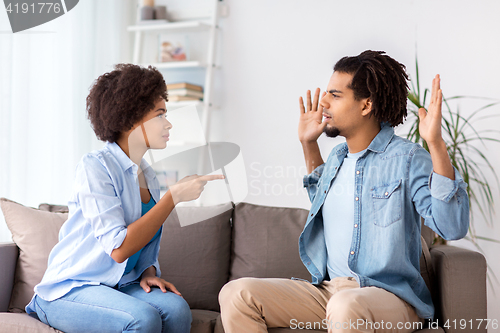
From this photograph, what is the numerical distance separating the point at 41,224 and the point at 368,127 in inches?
52.2

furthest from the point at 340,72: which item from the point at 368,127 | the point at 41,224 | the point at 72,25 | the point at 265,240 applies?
the point at 72,25

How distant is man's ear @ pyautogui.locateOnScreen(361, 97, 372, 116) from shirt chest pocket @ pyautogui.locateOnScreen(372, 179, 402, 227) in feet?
0.89

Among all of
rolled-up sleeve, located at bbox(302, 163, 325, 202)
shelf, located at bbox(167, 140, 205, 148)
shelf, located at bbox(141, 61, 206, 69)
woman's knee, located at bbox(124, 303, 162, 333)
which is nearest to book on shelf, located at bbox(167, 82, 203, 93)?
shelf, located at bbox(141, 61, 206, 69)

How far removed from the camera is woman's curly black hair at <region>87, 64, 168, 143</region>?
1.49 metres

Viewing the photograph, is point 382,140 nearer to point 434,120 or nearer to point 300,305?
point 434,120

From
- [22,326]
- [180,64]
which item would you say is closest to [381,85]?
[22,326]

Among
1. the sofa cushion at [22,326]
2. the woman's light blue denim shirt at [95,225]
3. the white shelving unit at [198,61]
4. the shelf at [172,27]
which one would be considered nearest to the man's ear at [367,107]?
the woman's light blue denim shirt at [95,225]

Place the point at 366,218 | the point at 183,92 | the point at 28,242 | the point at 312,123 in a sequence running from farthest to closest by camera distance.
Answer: the point at 183,92, the point at 28,242, the point at 312,123, the point at 366,218

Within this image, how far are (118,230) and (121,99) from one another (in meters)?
0.43

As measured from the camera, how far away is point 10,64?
2334mm

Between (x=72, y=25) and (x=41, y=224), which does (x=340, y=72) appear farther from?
(x=72, y=25)

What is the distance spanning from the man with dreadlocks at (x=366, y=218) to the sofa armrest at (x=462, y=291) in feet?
0.25

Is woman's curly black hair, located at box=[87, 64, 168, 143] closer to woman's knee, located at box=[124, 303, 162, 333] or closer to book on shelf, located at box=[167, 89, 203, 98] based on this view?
woman's knee, located at box=[124, 303, 162, 333]

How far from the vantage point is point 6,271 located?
174 centimetres
